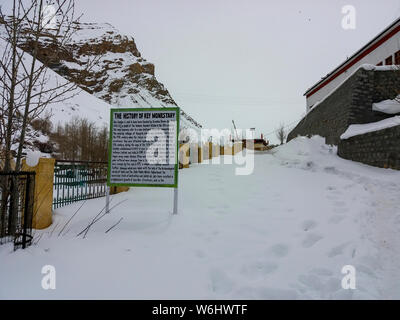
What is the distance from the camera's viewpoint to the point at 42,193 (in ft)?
14.4

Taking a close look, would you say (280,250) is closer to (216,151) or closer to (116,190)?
(116,190)

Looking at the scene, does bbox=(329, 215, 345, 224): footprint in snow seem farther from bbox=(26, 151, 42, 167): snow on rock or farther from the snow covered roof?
the snow covered roof

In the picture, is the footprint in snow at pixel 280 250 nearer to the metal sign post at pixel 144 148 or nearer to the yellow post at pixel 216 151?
the metal sign post at pixel 144 148

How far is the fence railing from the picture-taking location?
241 inches

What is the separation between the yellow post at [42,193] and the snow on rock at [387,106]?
42.3 feet

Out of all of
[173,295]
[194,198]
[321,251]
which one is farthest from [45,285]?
[194,198]

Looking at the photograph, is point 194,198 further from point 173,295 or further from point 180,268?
point 173,295

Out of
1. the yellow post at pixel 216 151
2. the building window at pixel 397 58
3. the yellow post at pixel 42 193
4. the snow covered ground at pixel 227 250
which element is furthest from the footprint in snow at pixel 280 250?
the yellow post at pixel 216 151

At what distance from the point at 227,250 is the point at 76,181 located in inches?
221

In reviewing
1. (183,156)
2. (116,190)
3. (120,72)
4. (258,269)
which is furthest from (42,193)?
(120,72)

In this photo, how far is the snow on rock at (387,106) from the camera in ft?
30.5

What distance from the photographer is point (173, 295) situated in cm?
239
